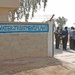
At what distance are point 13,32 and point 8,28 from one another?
11.5 inches

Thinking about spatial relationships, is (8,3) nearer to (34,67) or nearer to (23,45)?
(23,45)

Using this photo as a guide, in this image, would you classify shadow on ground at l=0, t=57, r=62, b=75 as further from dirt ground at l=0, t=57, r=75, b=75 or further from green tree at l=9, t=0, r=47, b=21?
green tree at l=9, t=0, r=47, b=21

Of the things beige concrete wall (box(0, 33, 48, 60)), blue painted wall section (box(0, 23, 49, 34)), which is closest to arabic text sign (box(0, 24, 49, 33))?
blue painted wall section (box(0, 23, 49, 34))

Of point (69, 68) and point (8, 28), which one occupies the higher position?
point (8, 28)

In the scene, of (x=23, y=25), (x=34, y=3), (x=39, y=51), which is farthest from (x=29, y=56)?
(x=34, y=3)

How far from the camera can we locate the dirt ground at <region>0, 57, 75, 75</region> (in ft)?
37.1

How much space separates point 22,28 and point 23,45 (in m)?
0.77

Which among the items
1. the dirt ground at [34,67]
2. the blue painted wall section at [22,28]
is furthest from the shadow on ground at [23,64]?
the blue painted wall section at [22,28]

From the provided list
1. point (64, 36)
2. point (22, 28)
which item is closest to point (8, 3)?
point (22, 28)

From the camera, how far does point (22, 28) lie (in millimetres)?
13469

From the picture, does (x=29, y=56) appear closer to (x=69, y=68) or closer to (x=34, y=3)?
(x=69, y=68)

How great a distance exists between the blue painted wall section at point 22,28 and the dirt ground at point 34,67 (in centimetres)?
131

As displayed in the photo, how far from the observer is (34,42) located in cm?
1382

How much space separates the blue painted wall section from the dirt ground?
1311 mm
